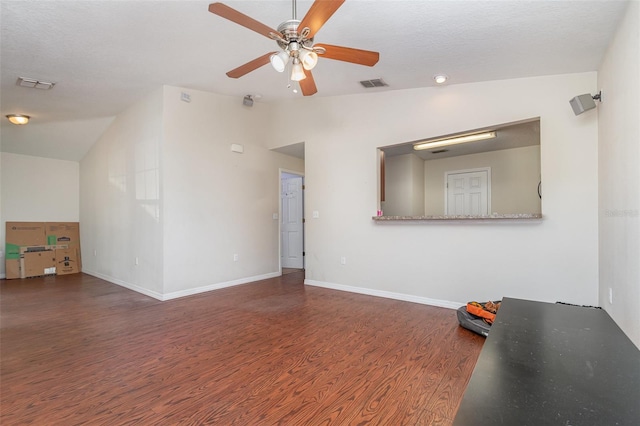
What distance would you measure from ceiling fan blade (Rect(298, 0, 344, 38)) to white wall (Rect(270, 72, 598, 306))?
2324mm

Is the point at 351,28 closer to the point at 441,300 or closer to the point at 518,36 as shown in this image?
the point at 518,36

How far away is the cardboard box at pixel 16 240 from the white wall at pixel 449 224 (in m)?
5.46

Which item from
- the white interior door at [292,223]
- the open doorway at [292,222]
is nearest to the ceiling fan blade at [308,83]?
the open doorway at [292,222]

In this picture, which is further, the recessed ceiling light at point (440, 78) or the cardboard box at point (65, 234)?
the cardboard box at point (65, 234)

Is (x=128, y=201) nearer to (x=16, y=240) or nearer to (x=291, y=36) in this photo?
(x=16, y=240)

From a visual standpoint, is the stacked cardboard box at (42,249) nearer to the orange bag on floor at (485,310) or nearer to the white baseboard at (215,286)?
the white baseboard at (215,286)

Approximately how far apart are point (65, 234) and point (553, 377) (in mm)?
8342

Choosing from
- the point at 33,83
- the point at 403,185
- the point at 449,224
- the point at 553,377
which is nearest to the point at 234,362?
the point at 553,377

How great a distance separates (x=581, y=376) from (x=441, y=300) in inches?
98.6

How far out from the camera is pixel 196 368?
Result: 2164 millimetres

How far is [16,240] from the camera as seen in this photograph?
19.2 ft

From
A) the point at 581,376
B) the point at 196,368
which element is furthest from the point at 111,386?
the point at 581,376

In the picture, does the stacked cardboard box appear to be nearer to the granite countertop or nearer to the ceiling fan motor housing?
the granite countertop

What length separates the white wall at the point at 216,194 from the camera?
414cm
